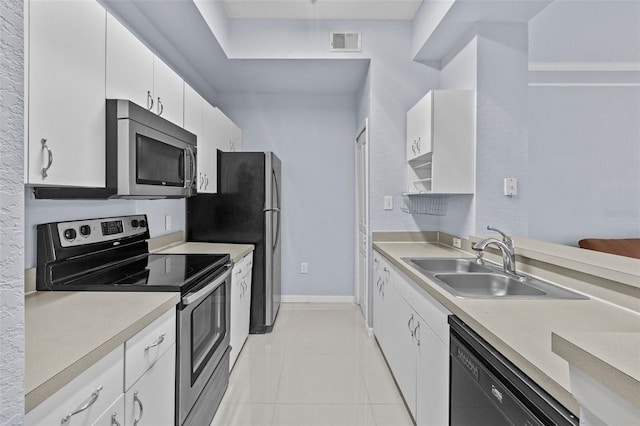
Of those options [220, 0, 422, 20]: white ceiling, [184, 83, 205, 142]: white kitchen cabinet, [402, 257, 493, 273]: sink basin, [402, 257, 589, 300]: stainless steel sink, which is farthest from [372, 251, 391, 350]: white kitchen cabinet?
[220, 0, 422, 20]: white ceiling

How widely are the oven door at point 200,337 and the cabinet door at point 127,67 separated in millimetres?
972

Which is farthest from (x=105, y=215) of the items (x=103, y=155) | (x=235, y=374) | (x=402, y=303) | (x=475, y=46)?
(x=475, y=46)

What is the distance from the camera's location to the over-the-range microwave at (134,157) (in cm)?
157

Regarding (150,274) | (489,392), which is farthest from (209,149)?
(489,392)

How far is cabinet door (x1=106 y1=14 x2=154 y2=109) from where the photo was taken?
1.59 m

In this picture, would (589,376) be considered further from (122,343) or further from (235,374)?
(235,374)

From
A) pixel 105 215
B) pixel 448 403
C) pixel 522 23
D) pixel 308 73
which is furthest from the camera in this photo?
pixel 308 73

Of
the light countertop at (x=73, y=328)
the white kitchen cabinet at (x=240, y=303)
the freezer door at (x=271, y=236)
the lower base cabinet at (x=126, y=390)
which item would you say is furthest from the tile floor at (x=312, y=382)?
the light countertop at (x=73, y=328)

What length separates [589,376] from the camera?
0.51 metres

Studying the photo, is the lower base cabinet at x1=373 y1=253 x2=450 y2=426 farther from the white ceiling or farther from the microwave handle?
the white ceiling

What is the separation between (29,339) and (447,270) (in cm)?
215

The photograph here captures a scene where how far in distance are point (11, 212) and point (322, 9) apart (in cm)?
328

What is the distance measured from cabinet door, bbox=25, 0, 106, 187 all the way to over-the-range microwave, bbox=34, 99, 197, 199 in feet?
0.14

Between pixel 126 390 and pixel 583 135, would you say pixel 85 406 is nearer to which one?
pixel 126 390
